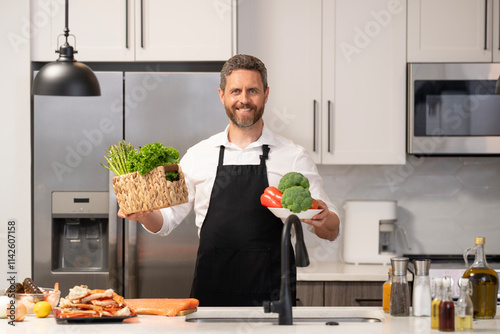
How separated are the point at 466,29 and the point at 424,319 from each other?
2112mm

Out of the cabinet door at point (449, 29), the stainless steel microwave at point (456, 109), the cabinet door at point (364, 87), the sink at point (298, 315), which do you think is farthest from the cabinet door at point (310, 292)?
the cabinet door at point (449, 29)

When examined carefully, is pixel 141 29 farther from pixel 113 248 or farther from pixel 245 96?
pixel 113 248

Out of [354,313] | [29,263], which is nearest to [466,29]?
[354,313]

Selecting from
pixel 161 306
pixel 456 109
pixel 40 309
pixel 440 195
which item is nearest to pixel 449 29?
pixel 456 109

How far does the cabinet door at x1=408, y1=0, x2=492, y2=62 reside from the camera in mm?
3607

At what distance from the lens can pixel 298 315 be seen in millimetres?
2186

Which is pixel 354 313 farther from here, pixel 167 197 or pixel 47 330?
pixel 47 330

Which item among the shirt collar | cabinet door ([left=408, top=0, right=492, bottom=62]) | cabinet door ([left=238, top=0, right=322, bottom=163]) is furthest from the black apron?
cabinet door ([left=408, top=0, right=492, bottom=62])

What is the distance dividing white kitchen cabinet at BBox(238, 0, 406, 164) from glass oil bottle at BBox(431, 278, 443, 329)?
1749mm

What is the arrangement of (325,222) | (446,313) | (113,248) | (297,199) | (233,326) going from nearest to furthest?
(446,313) < (233,326) < (297,199) < (325,222) < (113,248)

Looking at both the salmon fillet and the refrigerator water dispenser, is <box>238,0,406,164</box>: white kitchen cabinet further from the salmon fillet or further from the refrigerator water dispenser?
the salmon fillet

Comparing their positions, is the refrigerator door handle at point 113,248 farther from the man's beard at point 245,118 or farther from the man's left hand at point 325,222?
the man's left hand at point 325,222

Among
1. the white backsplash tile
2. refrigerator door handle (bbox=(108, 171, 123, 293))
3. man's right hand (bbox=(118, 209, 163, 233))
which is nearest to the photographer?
man's right hand (bbox=(118, 209, 163, 233))

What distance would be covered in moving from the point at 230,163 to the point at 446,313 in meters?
1.19
